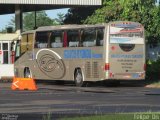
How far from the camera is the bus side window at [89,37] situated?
3312 cm

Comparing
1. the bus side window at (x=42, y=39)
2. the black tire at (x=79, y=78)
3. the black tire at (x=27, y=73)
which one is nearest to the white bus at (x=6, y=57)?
the black tire at (x=27, y=73)

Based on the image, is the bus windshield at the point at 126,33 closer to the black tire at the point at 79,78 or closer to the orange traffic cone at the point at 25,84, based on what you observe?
the black tire at the point at 79,78

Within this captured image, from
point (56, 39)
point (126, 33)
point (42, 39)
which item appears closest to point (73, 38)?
point (56, 39)

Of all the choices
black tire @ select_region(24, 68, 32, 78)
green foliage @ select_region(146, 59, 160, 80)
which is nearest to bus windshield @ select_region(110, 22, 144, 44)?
green foliage @ select_region(146, 59, 160, 80)

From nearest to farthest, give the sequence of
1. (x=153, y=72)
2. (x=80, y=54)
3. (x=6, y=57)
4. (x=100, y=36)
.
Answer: (x=100, y=36)
(x=80, y=54)
(x=153, y=72)
(x=6, y=57)

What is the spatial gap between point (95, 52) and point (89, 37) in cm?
93

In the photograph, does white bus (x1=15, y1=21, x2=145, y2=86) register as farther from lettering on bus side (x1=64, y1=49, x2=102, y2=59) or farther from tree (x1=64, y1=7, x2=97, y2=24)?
tree (x1=64, y1=7, x2=97, y2=24)

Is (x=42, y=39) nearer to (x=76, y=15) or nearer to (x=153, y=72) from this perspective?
(x=153, y=72)

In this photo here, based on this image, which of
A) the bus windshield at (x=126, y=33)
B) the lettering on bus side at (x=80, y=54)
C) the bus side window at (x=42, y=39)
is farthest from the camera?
the bus side window at (x=42, y=39)

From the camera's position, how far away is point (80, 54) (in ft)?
111

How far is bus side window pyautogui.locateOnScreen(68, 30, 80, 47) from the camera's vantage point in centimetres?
3403

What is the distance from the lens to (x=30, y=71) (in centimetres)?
3809

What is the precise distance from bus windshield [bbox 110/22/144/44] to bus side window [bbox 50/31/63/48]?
3.64 meters

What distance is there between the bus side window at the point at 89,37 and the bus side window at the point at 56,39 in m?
1.86
